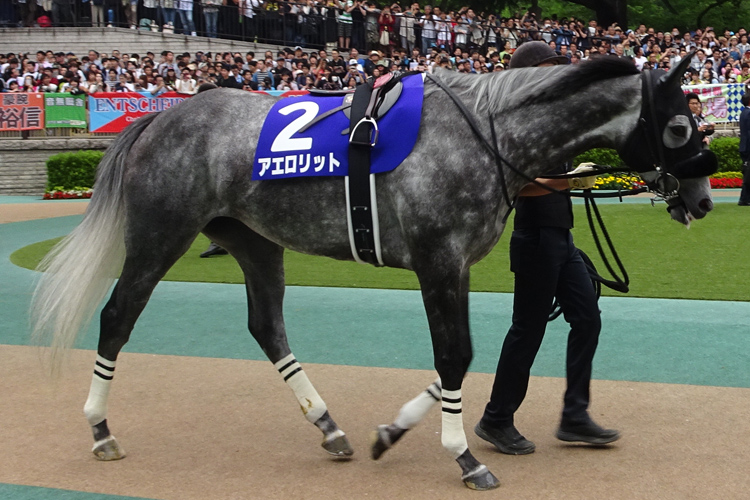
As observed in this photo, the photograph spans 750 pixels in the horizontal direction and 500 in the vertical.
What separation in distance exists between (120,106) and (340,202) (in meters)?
16.9

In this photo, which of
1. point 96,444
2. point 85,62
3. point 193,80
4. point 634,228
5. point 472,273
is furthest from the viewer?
point 85,62

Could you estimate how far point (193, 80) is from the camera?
Result: 19109 mm

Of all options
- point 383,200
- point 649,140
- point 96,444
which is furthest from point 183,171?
point 649,140

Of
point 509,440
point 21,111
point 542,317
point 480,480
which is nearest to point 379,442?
point 480,480

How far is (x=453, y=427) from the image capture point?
348cm

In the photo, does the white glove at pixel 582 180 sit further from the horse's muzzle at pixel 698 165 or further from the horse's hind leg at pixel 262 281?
the horse's hind leg at pixel 262 281

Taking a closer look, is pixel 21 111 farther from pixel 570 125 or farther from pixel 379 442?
pixel 570 125

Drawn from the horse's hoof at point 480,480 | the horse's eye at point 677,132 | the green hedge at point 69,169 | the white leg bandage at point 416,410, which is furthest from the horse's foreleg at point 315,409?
the green hedge at point 69,169

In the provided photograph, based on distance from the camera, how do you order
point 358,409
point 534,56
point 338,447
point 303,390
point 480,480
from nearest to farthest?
point 480,480 < point 338,447 < point 534,56 < point 303,390 < point 358,409

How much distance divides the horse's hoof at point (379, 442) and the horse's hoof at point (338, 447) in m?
0.15

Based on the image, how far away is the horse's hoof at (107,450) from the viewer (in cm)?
380

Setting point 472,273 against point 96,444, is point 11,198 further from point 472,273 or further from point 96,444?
point 96,444

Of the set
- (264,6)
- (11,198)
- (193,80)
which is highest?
(264,6)

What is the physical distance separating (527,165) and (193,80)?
16742mm
